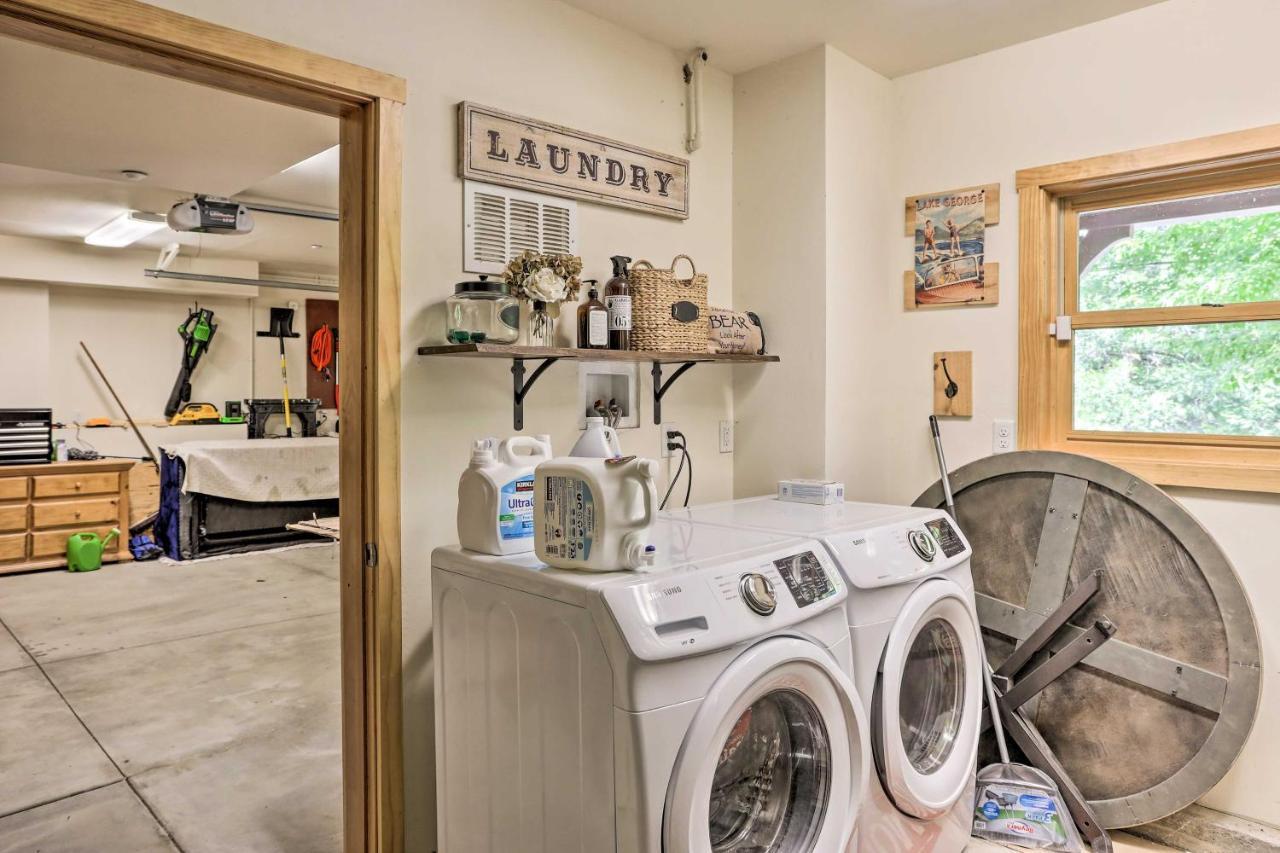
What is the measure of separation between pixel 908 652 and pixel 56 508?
6.36 m

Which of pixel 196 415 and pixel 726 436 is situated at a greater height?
pixel 196 415

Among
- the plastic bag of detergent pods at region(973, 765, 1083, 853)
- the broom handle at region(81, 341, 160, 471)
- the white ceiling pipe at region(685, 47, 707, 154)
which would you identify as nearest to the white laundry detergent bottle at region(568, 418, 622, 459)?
the white ceiling pipe at region(685, 47, 707, 154)

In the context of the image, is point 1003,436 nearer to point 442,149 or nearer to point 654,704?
point 654,704

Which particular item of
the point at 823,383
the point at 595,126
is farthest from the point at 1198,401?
the point at 595,126

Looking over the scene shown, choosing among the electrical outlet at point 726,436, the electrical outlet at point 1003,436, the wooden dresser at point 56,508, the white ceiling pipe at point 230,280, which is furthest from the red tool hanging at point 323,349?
the electrical outlet at point 1003,436

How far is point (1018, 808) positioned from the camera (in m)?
2.25

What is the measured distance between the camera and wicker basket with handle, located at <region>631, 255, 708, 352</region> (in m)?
2.34

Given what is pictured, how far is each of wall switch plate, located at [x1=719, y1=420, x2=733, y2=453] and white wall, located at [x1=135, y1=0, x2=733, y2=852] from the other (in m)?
0.70

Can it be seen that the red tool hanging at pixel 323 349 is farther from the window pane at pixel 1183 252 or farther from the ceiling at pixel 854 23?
the window pane at pixel 1183 252

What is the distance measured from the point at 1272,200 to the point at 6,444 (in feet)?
23.8

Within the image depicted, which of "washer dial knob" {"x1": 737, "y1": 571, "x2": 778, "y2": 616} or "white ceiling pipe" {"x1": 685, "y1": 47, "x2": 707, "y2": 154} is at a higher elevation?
"white ceiling pipe" {"x1": 685, "y1": 47, "x2": 707, "y2": 154}

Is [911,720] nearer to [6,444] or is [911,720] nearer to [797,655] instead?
Answer: [797,655]

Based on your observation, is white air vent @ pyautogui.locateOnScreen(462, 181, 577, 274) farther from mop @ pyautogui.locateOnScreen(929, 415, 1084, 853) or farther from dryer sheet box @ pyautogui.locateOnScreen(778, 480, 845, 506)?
mop @ pyautogui.locateOnScreen(929, 415, 1084, 853)

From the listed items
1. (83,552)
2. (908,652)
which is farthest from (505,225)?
(83,552)
